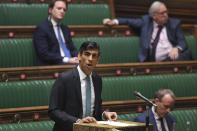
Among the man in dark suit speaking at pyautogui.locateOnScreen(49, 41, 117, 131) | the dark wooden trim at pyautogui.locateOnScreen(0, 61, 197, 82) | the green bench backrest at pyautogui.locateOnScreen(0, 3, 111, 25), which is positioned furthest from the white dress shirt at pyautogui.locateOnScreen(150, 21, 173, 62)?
the man in dark suit speaking at pyautogui.locateOnScreen(49, 41, 117, 131)

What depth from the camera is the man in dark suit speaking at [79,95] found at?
0.98 metres

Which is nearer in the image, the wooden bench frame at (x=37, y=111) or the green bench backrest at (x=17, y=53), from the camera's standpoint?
the wooden bench frame at (x=37, y=111)

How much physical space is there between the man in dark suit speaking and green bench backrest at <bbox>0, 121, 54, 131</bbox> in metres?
→ 0.33

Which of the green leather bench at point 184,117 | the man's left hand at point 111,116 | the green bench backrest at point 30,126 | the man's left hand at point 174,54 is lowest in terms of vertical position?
the green leather bench at point 184,117

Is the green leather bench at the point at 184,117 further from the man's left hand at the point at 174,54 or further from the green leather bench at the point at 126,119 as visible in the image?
the man's left hand at the point at 174,54

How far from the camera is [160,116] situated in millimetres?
1375

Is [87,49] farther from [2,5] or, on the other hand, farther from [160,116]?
[2,5]

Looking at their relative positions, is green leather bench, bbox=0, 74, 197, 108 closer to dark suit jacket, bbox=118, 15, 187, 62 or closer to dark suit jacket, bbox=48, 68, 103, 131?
dark suit jacket, bbox=118, 15, 187, 62

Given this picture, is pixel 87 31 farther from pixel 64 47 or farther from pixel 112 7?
pixel 112 7

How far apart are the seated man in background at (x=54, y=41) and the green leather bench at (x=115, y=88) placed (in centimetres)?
14

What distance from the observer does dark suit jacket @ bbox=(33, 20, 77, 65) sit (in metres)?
1.65

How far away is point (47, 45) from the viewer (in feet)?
5.47

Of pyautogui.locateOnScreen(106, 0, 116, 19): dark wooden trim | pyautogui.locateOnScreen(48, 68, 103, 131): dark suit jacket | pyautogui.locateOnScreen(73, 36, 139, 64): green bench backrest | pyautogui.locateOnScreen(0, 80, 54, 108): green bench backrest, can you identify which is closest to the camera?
pyautogui.locateOnScreen(48, 68, 103, 131): dark suit jacket

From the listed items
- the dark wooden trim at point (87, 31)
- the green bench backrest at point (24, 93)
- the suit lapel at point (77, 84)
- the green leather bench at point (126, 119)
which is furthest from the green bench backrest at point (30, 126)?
the dark wooden trim at point (87, 31)
